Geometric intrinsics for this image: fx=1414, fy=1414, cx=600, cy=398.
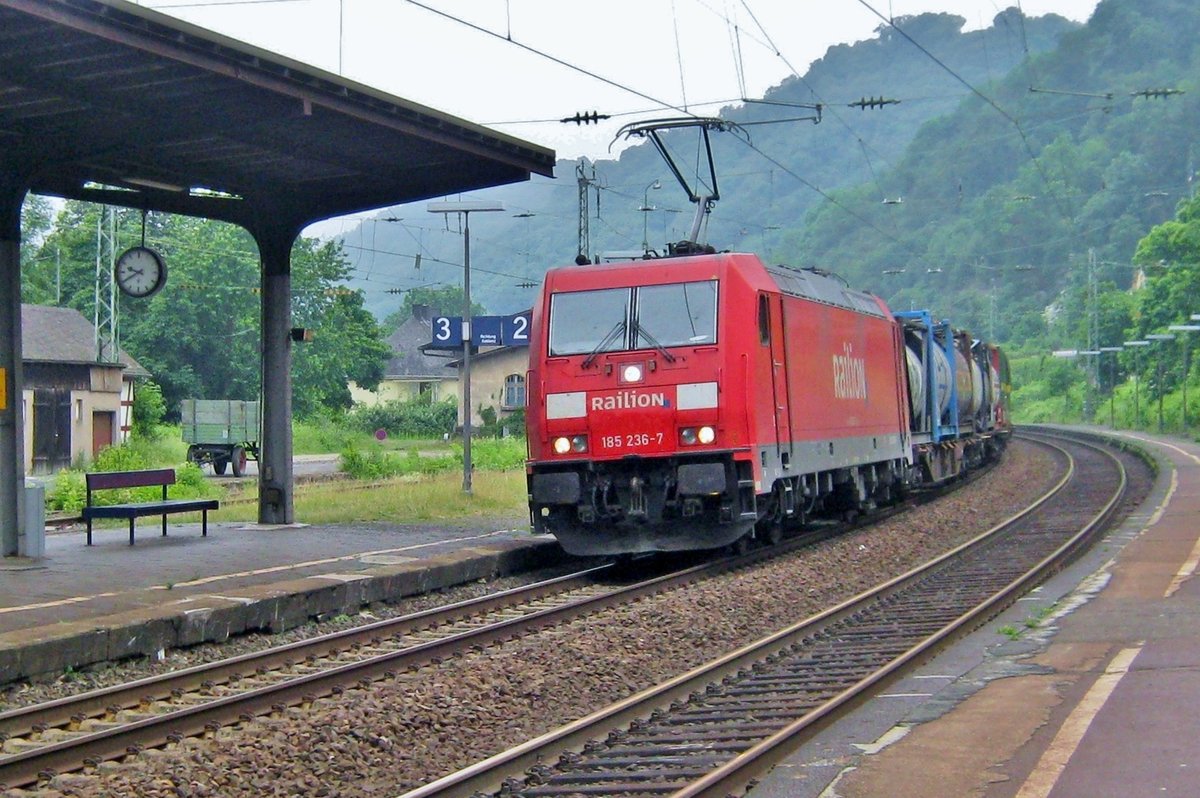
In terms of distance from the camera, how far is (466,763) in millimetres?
7527

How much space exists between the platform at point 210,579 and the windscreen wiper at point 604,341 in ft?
7.73

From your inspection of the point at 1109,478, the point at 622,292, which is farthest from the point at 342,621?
the point at 1109,478

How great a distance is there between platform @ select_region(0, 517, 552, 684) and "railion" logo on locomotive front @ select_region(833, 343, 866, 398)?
447 cm

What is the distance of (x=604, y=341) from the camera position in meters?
15.3

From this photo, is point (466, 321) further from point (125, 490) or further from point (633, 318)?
point (633, 318)

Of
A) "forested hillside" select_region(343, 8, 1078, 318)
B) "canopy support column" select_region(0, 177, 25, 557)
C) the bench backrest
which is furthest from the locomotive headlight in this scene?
"forested hillside" select_region(343, 8, 1078, 318)

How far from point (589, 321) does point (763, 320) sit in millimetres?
1903

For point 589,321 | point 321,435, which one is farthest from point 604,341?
point 321,435

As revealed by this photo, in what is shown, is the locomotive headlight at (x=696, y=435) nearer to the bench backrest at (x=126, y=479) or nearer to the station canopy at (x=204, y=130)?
the station canopy at (x=204, y=130)

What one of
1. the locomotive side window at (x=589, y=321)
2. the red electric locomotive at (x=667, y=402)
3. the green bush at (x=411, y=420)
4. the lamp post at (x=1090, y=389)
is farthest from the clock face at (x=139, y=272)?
the lamp post at (x=1090, y=389)

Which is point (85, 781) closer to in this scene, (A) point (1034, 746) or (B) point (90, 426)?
(A) point (1034, 746)

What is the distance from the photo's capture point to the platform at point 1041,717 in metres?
6.30

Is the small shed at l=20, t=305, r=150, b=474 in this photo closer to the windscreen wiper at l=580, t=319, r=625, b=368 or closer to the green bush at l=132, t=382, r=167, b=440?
the green bush at l=132, t=382, r=167, b=440

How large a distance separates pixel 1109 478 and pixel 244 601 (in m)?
25.9
